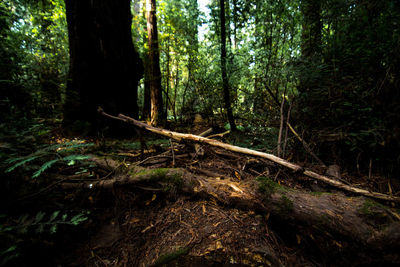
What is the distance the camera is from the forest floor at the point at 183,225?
1.17 meters

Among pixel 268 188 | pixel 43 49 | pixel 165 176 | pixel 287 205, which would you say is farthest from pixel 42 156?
pixel 43 49

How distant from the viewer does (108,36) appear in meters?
4.08

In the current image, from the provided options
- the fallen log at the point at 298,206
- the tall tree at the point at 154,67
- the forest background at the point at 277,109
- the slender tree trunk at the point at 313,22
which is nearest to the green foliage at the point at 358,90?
the forest background at the point at 277,109

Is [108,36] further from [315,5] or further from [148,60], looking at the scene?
[315,5]

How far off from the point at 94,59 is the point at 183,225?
14.5 ft

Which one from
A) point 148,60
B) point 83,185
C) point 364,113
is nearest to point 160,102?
point 148,60

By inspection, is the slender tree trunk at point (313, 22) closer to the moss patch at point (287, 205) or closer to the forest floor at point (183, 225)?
the forest floor at point (183, 225)

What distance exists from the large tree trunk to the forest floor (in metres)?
2.44

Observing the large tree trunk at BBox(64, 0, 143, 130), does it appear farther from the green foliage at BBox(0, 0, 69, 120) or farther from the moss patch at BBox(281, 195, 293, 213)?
the moss patch at BBox(281, 195, 293, 213)

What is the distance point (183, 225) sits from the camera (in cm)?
146

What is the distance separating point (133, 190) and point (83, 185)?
534mm

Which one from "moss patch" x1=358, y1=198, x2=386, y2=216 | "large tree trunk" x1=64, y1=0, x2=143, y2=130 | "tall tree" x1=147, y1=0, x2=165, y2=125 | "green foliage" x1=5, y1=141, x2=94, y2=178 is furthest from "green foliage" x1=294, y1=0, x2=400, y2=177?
"tall tree" x1=147, y1=0, x2=165, y2=125

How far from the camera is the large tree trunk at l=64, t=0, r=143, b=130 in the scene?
3.83 m

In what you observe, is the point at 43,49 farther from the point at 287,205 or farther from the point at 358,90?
the point at 358,90
